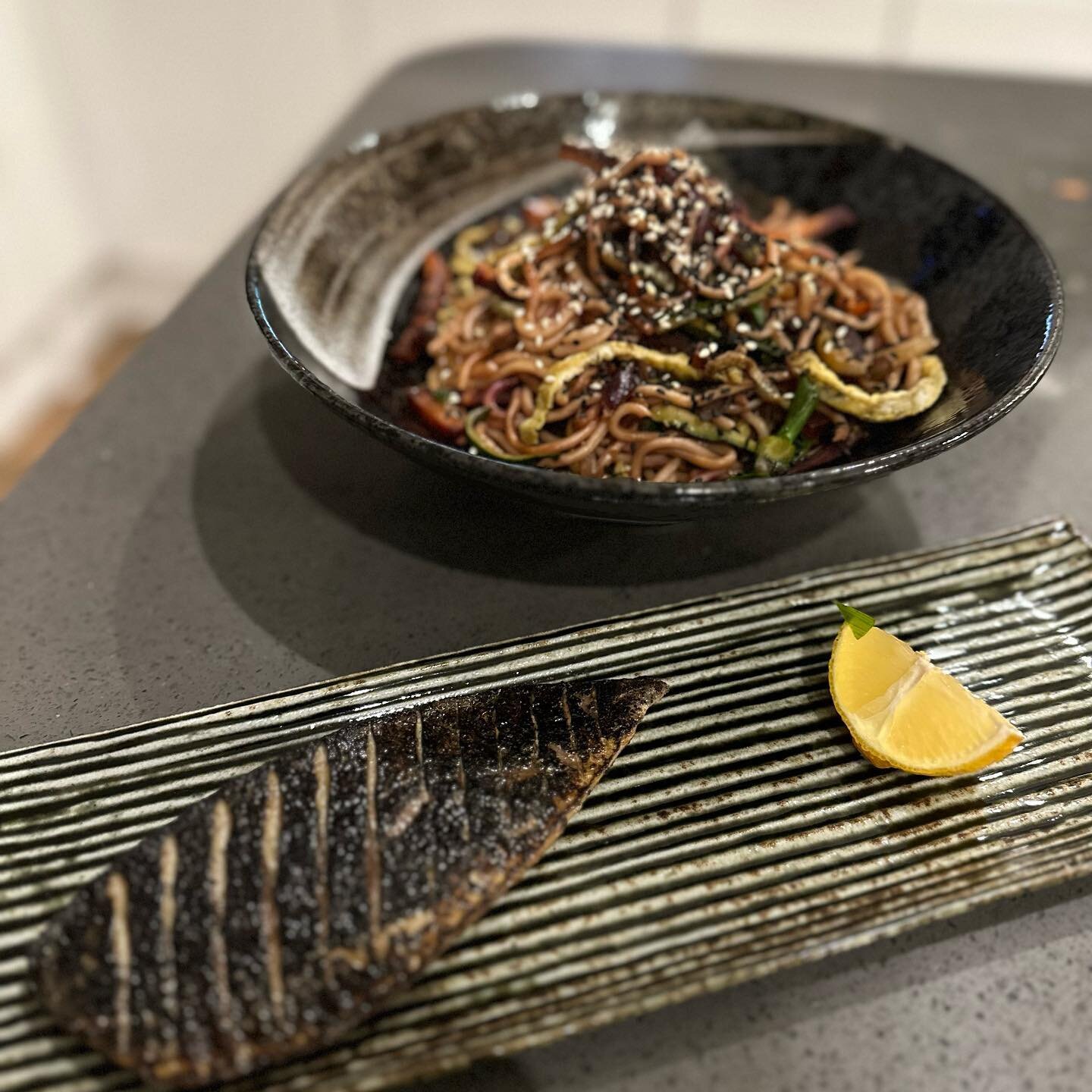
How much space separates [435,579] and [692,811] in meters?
0.74

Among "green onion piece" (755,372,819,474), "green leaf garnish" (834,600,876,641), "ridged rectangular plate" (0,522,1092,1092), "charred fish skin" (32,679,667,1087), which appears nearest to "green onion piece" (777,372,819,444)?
"green onion piece" (755,372,819,474)

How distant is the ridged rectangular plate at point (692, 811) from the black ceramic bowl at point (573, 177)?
30cm

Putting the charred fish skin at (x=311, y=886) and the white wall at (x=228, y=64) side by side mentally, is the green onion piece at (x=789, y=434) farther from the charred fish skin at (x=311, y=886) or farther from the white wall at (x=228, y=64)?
the white wall at (x=228, y=64)

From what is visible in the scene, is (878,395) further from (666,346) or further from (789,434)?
(666,346)

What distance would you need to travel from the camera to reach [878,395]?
184cm

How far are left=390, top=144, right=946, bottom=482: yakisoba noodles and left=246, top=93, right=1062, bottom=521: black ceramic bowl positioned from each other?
0.12 metres

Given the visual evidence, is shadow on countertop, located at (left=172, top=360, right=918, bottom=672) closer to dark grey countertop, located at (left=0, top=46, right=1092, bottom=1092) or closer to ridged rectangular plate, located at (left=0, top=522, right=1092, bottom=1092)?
dark grey countertop, located at (left=0, top=46, right=1092, bottom=1092)

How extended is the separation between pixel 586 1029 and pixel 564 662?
60 centimetres

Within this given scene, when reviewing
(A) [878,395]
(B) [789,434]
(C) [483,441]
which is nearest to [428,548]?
(C) [483,441]

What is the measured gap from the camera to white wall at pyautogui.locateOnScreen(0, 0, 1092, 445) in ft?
16.3

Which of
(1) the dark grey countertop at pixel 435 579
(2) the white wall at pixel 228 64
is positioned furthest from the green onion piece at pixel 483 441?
(2) the white wall at pixel 228 64

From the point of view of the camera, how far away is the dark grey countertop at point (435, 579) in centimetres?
121

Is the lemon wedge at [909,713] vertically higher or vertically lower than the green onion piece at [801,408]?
lower

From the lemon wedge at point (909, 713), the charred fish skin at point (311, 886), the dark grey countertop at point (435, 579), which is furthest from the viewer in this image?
the lemon wedge at point (909, 713)
